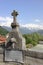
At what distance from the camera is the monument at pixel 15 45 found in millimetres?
8680

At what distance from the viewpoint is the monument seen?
28.5 ft

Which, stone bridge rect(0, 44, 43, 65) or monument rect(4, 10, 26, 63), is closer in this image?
stone bridge rect(0, 44, 43, 65)

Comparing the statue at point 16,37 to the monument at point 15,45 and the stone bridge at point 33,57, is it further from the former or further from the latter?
the stone bridge at point 33,57

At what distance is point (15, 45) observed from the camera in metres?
8.76

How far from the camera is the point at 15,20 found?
29.9 ft

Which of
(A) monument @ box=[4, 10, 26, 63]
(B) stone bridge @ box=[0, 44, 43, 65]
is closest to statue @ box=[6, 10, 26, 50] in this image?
(A) monument @ box=[4, 10, 26, 63]

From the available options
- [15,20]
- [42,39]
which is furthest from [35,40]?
[15,20]

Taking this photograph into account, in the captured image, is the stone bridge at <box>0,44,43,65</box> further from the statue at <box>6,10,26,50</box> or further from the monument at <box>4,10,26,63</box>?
the statue at <box>6,10,26,50</box>

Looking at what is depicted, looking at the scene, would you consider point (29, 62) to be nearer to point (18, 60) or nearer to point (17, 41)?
point (18, 60)

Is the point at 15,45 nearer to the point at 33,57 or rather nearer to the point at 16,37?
the point at 16,37

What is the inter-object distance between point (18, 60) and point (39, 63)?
47.7 inches

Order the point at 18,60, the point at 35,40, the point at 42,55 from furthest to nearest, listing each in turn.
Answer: the point at 35,40 < the point at 18,60 < the point at 42,55

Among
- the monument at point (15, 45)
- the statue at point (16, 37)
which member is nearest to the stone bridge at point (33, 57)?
the monument at point (15, 45)

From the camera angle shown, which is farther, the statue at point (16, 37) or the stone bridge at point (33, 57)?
the statue at point (16, 37)
